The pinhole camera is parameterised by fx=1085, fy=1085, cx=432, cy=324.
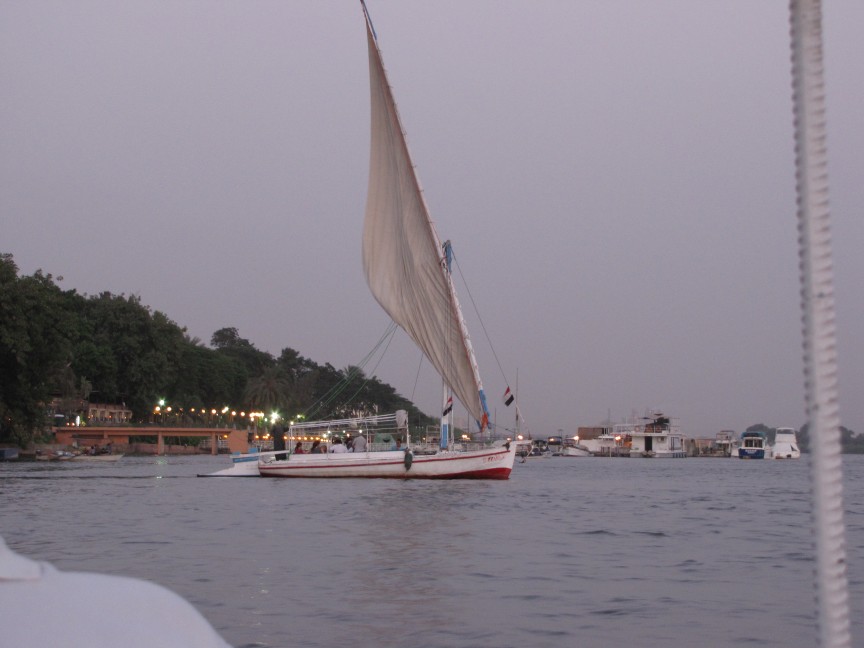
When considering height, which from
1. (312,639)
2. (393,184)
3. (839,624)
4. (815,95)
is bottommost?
(312,639)

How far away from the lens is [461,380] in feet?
105

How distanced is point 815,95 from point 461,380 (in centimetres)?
2992

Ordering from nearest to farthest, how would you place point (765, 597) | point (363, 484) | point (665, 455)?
point (765, 597), point (363, 484), point (665, 455)

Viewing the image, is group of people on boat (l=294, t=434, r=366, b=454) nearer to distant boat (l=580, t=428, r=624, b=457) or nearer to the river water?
the river water

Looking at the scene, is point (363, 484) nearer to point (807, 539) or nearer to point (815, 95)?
point (807, 539)

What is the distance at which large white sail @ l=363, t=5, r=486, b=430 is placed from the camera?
104ft

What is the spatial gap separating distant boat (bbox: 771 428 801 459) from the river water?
8242 cm

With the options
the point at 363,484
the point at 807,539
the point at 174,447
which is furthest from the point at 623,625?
the point at 174,447

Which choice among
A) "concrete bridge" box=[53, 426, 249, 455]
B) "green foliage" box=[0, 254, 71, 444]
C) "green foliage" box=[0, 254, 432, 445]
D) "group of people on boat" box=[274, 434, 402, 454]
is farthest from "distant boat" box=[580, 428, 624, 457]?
"group of people on boat" box=[274, 434, 402, 454]

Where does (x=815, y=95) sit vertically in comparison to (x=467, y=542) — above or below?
above

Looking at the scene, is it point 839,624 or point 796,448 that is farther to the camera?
point 796,448

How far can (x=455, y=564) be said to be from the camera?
11.8 m

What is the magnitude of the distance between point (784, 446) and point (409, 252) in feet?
260

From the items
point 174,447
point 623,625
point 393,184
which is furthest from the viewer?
point 174,447
